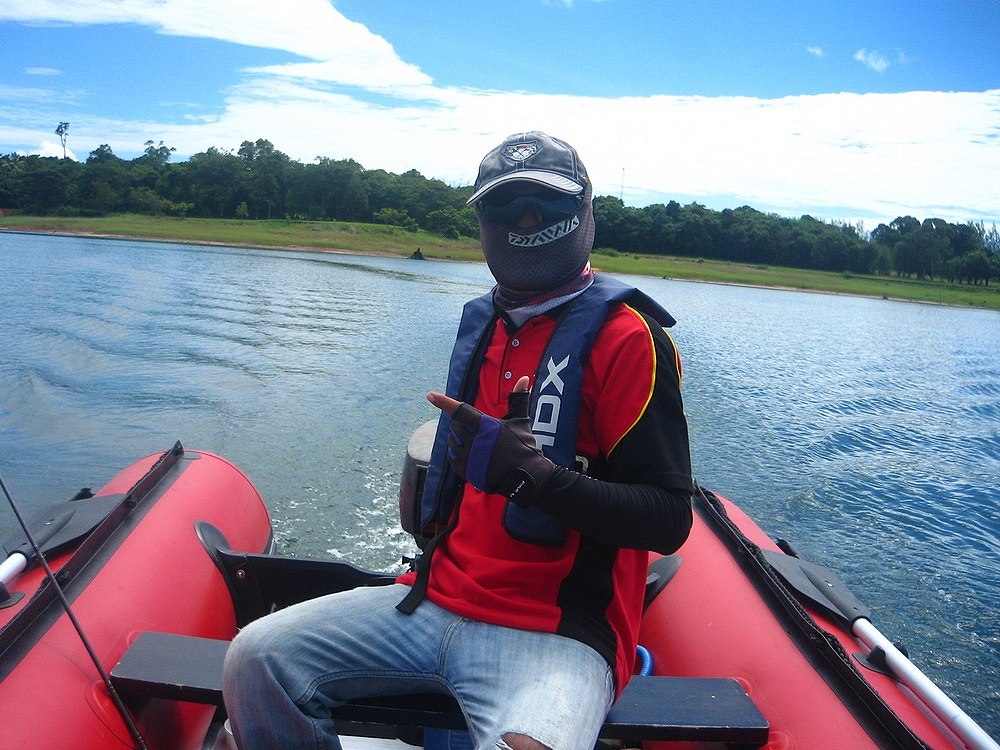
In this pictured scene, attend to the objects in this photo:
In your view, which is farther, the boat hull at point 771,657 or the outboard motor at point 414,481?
the outboard motor at point 414,481

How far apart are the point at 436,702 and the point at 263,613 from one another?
1.66 metres

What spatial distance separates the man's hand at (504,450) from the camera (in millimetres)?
1849

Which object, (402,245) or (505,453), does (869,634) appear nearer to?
(505,453)

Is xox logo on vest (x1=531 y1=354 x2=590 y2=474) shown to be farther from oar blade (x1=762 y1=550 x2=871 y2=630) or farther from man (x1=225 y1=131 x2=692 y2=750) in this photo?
→ oar blade (x1=762 y1=550 x2=871 y2=630)

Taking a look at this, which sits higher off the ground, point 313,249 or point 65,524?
point 313,249

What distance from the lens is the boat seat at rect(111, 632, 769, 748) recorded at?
214 centimetres

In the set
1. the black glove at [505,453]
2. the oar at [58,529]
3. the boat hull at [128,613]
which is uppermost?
the black glove at [505,453]

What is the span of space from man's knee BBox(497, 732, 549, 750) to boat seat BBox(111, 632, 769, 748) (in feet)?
1.29

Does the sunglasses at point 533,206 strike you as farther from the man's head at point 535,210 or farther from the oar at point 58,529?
the oar at point 58,529

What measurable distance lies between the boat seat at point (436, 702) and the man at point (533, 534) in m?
0.09

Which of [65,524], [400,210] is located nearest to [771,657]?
[65,524]

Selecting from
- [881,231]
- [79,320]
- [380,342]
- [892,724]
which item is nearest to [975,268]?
[881,231]

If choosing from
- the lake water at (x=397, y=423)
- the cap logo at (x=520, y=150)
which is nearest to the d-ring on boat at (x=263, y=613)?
the cap logo at (x=520, y=150)

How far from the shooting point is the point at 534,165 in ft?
7.18
